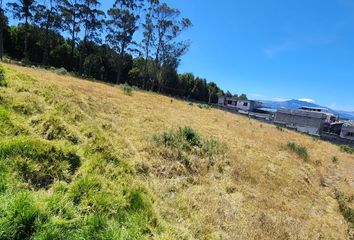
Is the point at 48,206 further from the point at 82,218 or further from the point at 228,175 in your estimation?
the point at 228,175

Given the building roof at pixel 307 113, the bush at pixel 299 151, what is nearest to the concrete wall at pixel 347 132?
the building roof at pixel 307 113

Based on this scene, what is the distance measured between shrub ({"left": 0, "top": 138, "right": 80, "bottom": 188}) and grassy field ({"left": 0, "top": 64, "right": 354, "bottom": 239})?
0.01 m

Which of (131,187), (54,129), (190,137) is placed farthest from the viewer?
(190,137)

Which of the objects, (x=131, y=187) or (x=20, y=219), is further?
(x=131, y=187)

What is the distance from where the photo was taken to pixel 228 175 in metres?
7.34

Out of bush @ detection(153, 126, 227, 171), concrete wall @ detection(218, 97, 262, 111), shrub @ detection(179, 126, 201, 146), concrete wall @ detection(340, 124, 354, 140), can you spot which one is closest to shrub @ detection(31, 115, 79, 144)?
bush @ detection(153, 126, 227, 171)

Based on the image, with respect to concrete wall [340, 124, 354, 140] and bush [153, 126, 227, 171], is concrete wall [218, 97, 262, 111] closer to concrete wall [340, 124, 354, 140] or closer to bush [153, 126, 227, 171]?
concrete wall [340, 124, 354, 140]

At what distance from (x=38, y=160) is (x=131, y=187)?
147 cm

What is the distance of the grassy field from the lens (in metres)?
3.14

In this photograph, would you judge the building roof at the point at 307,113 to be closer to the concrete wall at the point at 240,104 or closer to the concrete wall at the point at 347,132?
the concrete wall at the point at 347,132

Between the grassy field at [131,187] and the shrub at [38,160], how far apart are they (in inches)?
0.6

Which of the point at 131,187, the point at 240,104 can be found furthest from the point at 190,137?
the point at 240,104

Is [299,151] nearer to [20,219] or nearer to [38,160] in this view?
[38,160]

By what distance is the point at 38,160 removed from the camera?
155 inches
